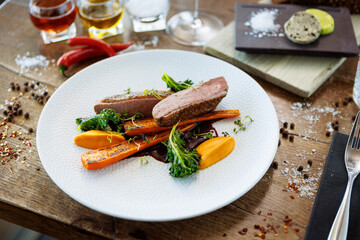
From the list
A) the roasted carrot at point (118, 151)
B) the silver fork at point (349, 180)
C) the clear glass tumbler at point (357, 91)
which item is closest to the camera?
the silver fork at point (349, 180)

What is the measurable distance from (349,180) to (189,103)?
99cm

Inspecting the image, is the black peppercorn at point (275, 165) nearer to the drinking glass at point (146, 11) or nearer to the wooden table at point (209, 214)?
the wooden table at point (209, 214)

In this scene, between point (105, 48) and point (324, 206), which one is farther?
point (105, 48)

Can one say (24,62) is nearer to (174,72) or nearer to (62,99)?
(62,99)

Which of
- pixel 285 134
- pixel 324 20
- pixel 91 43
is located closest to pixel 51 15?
pixel 91 43

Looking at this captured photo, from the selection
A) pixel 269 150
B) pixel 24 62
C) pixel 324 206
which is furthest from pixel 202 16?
pixel 324 206

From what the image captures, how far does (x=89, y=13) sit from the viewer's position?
121 inches

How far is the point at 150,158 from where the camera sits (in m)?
2.03

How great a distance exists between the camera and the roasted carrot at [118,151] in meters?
1.91

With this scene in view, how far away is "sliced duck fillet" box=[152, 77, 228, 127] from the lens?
212 centimetres

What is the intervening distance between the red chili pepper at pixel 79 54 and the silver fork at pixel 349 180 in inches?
76.8

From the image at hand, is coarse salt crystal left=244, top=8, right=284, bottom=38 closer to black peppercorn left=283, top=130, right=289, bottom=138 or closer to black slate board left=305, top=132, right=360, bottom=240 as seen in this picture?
black peppercorn left=283, top=130, right=289, bottom=138

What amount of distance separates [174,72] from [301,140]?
100 cm

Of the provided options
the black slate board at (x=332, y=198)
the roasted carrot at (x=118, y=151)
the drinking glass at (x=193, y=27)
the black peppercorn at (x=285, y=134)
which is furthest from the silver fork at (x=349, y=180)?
the drinking glass at (x=193, y=27)
